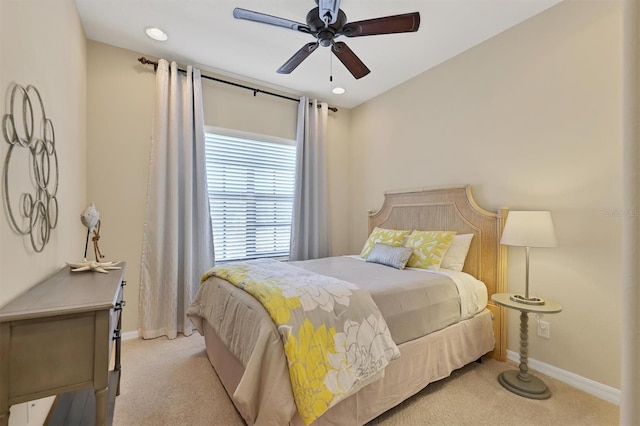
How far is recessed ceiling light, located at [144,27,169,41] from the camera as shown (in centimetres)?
254

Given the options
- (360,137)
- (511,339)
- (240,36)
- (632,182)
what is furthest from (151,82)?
(511,339)

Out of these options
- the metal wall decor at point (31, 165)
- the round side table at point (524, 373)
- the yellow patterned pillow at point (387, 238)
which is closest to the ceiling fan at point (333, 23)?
the metal wall decor at point (31, 165)

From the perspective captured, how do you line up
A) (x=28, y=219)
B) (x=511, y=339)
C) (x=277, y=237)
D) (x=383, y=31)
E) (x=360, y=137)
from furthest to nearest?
1. (x=360, y=137)
2. (x=277, y=237)
3. (x=511, y=339)
4. (x=383, y=31)
5. (x=28, y=219)

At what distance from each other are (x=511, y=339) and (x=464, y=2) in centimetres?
277

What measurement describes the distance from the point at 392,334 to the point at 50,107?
246 cm

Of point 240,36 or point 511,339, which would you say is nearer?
point 511,339

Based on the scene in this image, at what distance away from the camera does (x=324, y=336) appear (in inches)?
58.1

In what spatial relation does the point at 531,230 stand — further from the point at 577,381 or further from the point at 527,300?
the point at 577,381

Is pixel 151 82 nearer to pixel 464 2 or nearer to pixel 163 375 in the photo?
pixel 163 375

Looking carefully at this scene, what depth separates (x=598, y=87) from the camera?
201cm

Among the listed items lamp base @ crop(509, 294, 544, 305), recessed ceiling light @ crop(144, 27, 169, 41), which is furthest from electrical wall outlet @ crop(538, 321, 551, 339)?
recessed ceiling light @ crop(144, 27, 169, 41)

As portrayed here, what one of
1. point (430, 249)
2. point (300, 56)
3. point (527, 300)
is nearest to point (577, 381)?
point (527, 300)

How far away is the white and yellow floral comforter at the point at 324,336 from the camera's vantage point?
53.4 inches

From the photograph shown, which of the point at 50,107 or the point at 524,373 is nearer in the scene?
the point at 50,107
